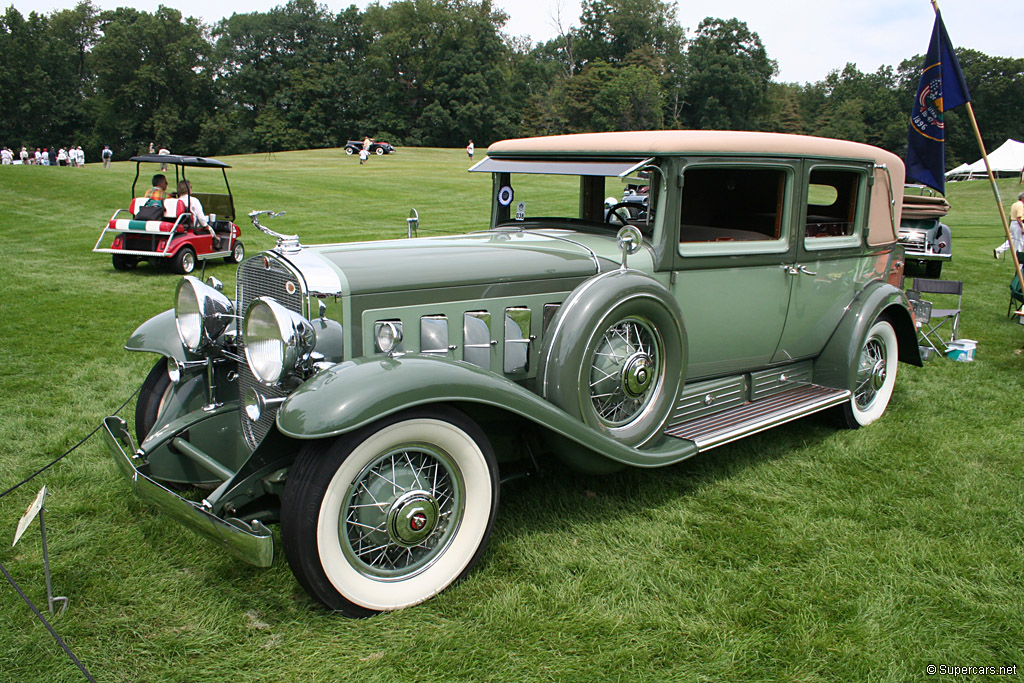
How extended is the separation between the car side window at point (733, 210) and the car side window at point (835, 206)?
0.35 m

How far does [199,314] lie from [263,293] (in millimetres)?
394

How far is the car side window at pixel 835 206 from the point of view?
5.08 metres

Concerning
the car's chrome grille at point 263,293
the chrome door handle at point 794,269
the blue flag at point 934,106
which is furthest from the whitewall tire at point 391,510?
the blue flag at point 934,106

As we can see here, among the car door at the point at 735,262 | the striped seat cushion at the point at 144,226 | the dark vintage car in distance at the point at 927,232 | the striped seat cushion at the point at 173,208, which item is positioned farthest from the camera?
the dark vintage car in distance at the point at 927,232

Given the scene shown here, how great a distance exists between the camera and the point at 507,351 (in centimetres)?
378

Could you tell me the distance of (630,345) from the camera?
3898 mm

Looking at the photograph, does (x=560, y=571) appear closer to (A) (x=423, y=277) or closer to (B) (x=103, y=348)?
(A) (x=423, y=277)

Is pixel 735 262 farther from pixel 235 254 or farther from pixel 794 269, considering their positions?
pixel 235 254

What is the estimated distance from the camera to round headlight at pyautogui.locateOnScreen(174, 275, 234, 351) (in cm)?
370

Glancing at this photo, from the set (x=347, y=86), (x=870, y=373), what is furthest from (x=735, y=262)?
(x=347, y=86)

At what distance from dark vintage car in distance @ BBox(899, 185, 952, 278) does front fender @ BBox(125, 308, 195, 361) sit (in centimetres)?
1285

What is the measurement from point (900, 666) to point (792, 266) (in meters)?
2.68

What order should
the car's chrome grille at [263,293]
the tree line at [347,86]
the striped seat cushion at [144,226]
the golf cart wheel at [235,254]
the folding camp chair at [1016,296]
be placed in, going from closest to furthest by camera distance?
the car's chrome grille at [263,293], the folding camp chair at [1016,296], the striped seat cushion at [144,226], the golf cart wheel at [235,254], the tree line at [347,86]

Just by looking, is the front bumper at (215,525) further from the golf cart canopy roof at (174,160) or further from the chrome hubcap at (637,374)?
the golf cart canopy roof at (174,160)
